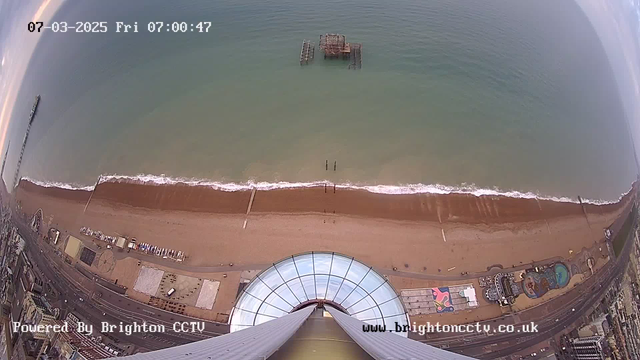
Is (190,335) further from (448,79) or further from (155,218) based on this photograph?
(448,79)

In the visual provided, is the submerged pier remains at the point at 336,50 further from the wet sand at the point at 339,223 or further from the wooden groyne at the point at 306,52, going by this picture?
the wet sand at the point at 339,223

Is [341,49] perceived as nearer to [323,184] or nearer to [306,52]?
[306,52]

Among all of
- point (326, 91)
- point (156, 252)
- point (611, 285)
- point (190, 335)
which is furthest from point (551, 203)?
point (156, 252)

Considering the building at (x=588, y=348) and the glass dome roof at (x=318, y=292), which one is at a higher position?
the glass dome roof at (x=318, y=292)

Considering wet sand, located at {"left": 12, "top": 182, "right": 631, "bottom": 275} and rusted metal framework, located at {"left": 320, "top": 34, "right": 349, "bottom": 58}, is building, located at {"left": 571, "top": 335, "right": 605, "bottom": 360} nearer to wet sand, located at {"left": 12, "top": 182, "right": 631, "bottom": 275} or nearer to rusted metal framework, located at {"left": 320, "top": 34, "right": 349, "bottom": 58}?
wet sand, located at {"left": 12, "top": 182, "right": 631, "bottom": 275}

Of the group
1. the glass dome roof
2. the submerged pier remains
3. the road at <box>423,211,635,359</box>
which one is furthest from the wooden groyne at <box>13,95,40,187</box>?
the road at <box>423,211,635,359</box>

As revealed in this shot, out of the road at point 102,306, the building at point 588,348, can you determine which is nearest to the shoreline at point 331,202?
Answer: the road at point 102,306
